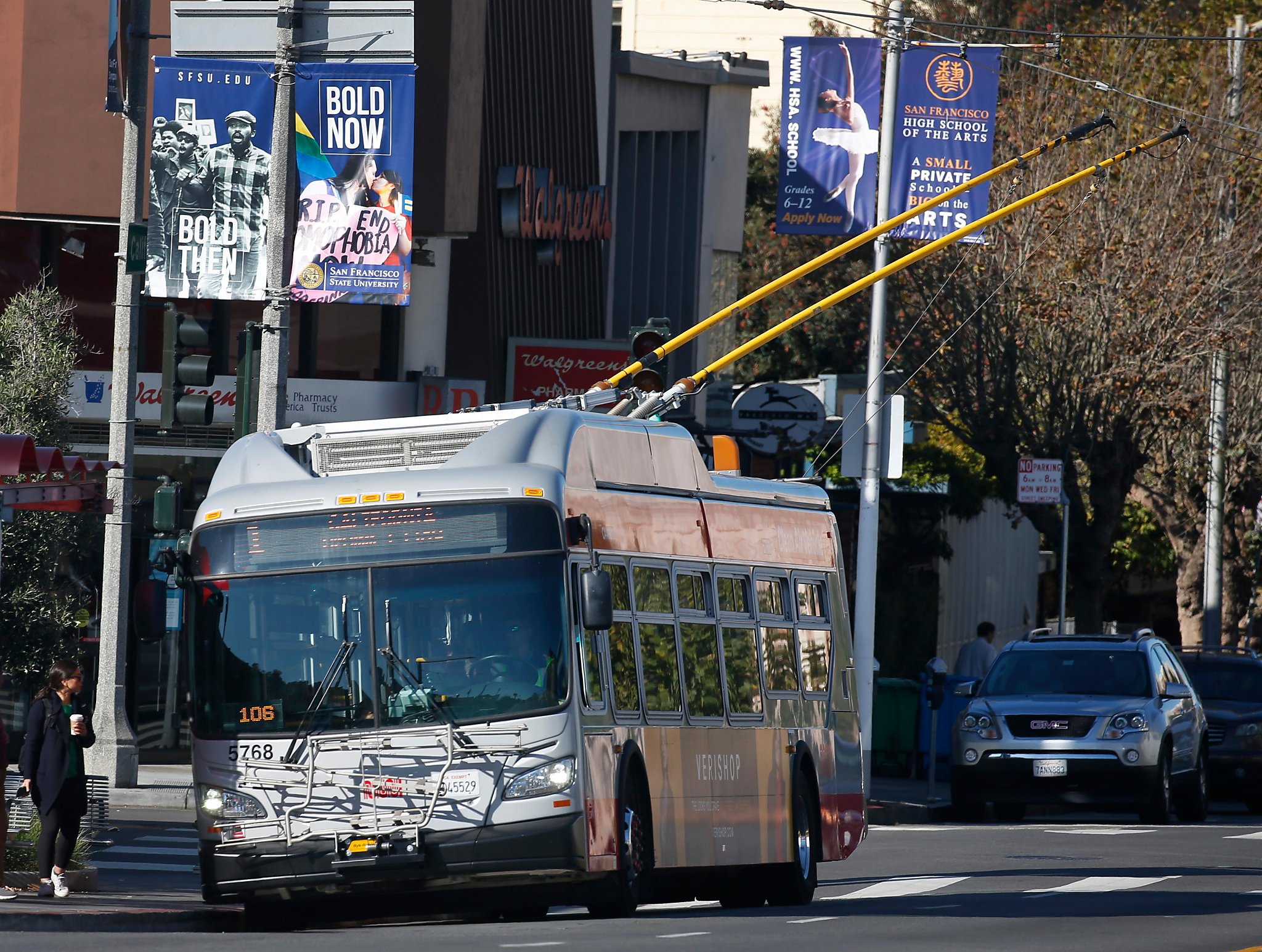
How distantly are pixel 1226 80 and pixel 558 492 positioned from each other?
25042 millimetres

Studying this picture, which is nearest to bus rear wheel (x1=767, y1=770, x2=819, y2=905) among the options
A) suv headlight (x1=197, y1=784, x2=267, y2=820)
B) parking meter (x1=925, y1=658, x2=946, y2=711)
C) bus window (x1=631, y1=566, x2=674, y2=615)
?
bus window (x1=631, y1=566, x2=674, y2=615)

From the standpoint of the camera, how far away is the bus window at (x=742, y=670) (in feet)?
49.6

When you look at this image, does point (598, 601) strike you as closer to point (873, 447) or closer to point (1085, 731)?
point (1085, 731)

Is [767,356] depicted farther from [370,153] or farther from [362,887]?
[362,887]

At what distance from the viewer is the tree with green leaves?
62.4 feet

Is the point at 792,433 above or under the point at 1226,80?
under

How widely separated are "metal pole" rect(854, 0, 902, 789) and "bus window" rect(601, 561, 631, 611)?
11014 mm

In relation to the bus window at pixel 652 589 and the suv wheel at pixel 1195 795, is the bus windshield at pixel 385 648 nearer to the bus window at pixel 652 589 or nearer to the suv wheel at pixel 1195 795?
the bus window at pixel 652 589

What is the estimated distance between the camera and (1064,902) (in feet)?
50.2

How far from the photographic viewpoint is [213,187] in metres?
18.4

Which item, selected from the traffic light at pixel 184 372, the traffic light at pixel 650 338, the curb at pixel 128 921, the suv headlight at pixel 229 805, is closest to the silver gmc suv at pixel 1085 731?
the traffic light at pixel 650 338

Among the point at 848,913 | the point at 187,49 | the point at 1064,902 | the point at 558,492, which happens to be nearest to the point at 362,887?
the point at 558,492

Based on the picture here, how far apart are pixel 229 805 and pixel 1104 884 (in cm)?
708

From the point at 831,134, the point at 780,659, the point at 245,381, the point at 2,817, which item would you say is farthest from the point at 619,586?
the point at 831,134
